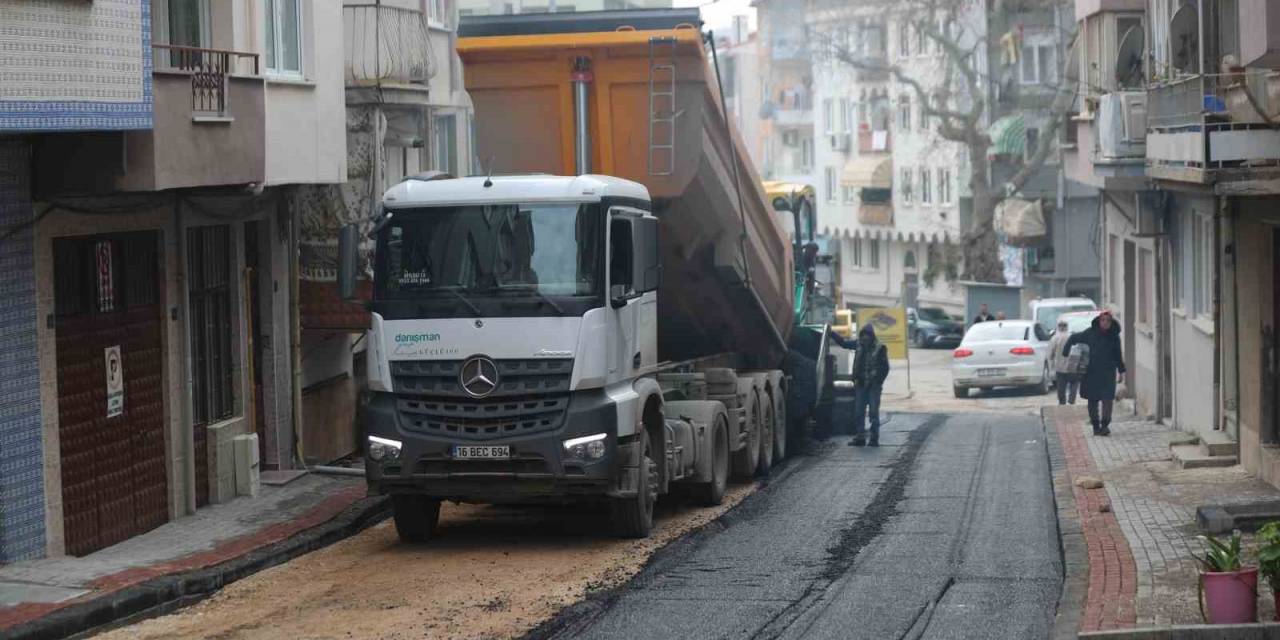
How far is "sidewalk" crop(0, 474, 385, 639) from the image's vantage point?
37.9ft

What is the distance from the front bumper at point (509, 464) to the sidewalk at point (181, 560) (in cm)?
121

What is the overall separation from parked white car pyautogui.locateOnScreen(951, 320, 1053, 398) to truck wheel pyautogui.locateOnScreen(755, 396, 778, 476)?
17.4 metres

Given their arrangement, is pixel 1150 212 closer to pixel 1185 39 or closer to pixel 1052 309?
pixel 1185 39

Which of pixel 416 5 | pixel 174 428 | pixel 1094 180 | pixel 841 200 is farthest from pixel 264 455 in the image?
pixel 841 200

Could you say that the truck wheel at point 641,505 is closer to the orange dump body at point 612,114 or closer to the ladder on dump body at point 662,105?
the orange dump body at point 612,114

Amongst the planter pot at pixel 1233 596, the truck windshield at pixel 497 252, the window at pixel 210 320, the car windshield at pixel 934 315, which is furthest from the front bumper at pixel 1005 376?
the planter pot at pixel 1233 596

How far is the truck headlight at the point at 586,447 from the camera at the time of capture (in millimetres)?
14078

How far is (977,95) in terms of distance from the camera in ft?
182

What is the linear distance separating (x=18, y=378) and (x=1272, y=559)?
29.0 feet

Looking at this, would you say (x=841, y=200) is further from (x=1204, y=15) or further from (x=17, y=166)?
(x=17, y=166)

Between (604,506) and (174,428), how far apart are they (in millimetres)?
4018

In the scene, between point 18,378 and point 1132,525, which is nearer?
point 18,378

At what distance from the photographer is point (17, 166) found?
13.1 meters

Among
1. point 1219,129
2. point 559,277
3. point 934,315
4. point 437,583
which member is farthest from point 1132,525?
point 934,315
